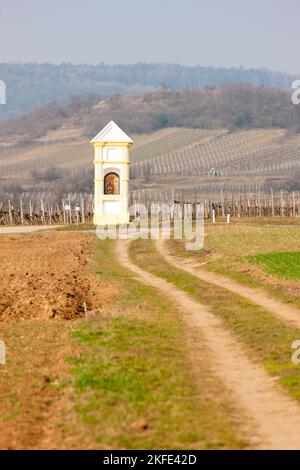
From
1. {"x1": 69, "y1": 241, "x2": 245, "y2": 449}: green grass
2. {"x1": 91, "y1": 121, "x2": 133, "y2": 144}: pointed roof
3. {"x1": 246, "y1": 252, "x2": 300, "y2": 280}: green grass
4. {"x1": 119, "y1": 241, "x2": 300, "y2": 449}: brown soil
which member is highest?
{"x1": 91, "y1": 121, "x2": 133, "y2": 144}: pointed roof

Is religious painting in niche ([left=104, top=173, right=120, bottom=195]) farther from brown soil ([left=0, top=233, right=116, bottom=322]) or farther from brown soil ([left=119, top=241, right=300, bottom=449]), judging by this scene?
brown soil ([left=119, top=241, right=300, bottom=449])

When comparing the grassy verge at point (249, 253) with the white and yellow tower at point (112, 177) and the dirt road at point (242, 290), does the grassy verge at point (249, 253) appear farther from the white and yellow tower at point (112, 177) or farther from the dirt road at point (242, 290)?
the white and yellow tower at point (112, 177)

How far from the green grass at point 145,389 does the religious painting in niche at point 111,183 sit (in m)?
47.4

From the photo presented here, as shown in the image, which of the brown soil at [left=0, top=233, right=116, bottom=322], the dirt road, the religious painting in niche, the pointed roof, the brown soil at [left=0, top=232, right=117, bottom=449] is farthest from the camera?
the religious painting in niche

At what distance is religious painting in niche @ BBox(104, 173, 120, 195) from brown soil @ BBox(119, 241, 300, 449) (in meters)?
45.7

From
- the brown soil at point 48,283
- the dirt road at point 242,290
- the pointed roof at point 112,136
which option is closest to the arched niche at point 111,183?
the pointed roof at point 112,136

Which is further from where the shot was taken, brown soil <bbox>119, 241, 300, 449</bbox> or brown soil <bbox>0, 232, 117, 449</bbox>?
brown soil <bbox>0, 232, 117, 449</bbox>

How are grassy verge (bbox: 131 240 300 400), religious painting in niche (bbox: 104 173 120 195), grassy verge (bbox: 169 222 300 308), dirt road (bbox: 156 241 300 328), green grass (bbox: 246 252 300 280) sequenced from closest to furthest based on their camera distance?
grassy verge (bbox: 131 240 300 400) < dirt road (bbox: 156 241 300 328) < grassy verge (bbox: 169 222 300 308) < green grass (bbox: 246 252 300 280) < religious painting in niche (bbox: 104 173 120 195)

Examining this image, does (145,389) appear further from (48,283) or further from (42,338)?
(48,283)

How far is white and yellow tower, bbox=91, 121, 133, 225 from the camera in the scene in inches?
2739

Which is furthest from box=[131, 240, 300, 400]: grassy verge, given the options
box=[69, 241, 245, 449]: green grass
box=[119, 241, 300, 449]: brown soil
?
box=[69, 241, 245, 449]: green grass

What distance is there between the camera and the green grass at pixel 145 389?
1223 cm

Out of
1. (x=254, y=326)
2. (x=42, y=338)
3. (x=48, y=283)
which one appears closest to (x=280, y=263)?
(x=48, y=283)
